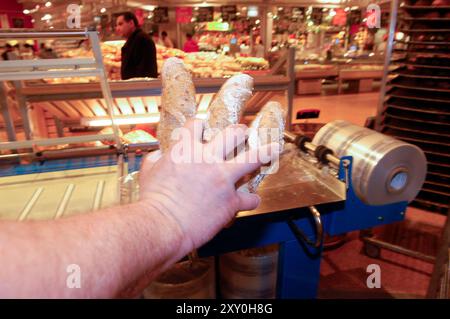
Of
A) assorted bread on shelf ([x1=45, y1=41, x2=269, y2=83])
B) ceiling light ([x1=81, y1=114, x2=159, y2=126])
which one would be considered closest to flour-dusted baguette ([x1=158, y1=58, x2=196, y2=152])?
ceiling light ([x1=81, y1=114, x2=159, y2=126])

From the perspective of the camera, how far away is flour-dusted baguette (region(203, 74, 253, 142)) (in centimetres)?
72

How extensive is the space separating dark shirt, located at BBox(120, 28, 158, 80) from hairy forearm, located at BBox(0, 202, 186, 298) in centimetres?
266

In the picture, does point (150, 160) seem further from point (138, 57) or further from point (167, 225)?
point (138, 57)

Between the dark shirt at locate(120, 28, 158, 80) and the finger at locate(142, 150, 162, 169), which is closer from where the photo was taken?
the finger at locate(142, 150, 162, 169)

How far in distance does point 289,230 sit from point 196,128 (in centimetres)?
83

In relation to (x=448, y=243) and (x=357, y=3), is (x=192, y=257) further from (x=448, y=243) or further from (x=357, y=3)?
(x=357, y=3)

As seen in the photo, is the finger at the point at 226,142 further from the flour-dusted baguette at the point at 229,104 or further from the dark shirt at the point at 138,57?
the dark shirt at the point at 138,57

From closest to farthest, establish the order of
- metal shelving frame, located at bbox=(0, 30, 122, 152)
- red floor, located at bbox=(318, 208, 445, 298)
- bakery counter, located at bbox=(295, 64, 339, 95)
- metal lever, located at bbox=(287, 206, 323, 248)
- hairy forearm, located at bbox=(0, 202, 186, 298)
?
1. hairy forearm, located at bbox=(0, 202, 186, 298)
2. metal lever, located at bbox=(287, 206, 323, 248)
3. metal shelving frame, located at bbox=(0, 30, 122, 152)
4. red floor, located at bbox=(318, 208, 445, 298)
5. bakery counter, located at bbox=(295, 64, 339, 95)

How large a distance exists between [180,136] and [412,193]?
1.35 metres

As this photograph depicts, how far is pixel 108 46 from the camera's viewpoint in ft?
12.5

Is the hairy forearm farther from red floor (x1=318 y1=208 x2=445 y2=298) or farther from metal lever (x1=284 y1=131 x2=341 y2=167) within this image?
red floor (x1=318 y1=208 x2=445 y2=298)

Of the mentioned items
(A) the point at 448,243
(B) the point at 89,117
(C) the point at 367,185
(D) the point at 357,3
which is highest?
(D) the point at 357,3

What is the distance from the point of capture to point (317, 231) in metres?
1.18
